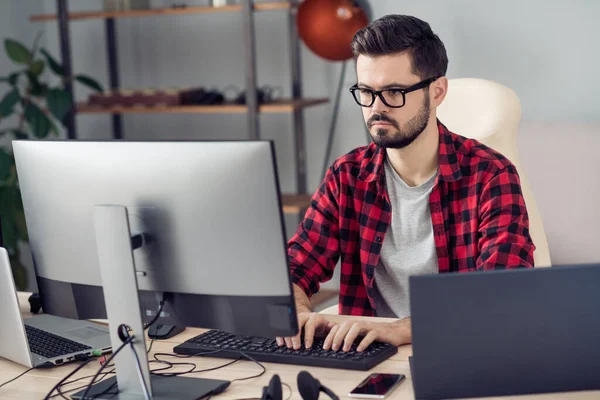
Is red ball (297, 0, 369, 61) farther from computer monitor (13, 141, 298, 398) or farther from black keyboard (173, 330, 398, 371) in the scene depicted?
computer monitor (13, 141, 298, 398)

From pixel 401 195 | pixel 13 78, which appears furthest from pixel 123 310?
pixel 13 78

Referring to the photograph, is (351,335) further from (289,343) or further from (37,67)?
(37,67)

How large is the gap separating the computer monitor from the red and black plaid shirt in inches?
22.5

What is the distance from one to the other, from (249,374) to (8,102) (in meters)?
2.56

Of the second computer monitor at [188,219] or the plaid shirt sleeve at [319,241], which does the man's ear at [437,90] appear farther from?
the second computer monitor at [188,219]

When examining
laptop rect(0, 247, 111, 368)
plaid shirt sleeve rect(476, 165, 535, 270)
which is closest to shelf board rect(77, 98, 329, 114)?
plaid shirt sleeve rect(476, 165, 535, 270)

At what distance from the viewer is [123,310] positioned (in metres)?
1.34

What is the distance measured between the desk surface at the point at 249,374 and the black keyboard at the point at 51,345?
0.04 m

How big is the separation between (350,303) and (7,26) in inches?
105

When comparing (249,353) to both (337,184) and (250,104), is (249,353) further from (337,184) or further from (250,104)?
(250,104)

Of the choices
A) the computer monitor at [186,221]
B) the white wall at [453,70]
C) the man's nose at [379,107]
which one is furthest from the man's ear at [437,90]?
the white wall at [453,70]

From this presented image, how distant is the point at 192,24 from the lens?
3.95m

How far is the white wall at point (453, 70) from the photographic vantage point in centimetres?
280

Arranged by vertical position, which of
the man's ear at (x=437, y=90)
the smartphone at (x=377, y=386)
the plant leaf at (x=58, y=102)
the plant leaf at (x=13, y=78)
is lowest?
the smartphone at (x=377, y=386)
